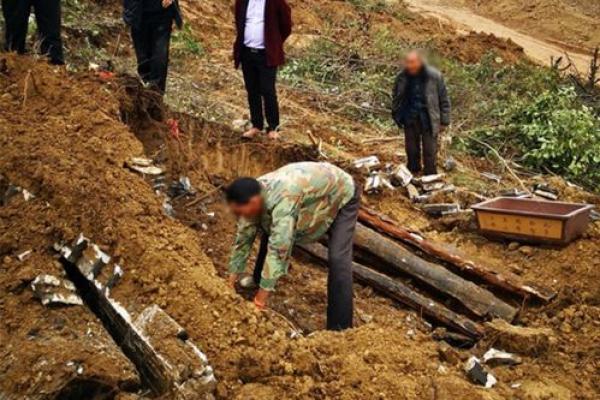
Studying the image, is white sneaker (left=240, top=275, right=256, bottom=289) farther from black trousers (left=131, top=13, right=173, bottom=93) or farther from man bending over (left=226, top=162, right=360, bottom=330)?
black trousers (left=131, top=13, right=173, bottom=93)

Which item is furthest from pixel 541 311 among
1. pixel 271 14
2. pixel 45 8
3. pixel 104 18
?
pixel 104 18

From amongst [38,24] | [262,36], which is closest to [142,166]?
[38,24]

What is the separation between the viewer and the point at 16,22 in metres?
6.32

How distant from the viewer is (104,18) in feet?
35.7

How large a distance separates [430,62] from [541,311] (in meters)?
3.01

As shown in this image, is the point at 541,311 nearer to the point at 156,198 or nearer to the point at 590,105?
the point at 156,198

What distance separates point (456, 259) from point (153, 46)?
3344mm

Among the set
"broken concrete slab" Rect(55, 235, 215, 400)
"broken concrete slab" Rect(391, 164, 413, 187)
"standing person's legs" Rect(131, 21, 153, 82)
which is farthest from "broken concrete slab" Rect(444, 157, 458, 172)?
"broken concrete slab" Rect(55, 235, 215, 400)

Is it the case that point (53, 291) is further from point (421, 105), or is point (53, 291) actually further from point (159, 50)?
point (421, 105)

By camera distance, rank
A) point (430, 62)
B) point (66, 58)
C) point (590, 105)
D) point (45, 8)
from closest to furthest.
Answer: point (45, 8) → point (430, 62) → point (66, 58) → point (590, 105)

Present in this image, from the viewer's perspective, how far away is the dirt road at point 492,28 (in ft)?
51.8

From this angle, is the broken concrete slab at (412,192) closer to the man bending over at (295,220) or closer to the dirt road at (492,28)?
the man bending over at (295,220)

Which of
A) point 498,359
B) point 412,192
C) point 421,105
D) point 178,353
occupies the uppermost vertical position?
point 421,105

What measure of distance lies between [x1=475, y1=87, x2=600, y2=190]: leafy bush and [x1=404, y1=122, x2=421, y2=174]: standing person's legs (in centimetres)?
182
